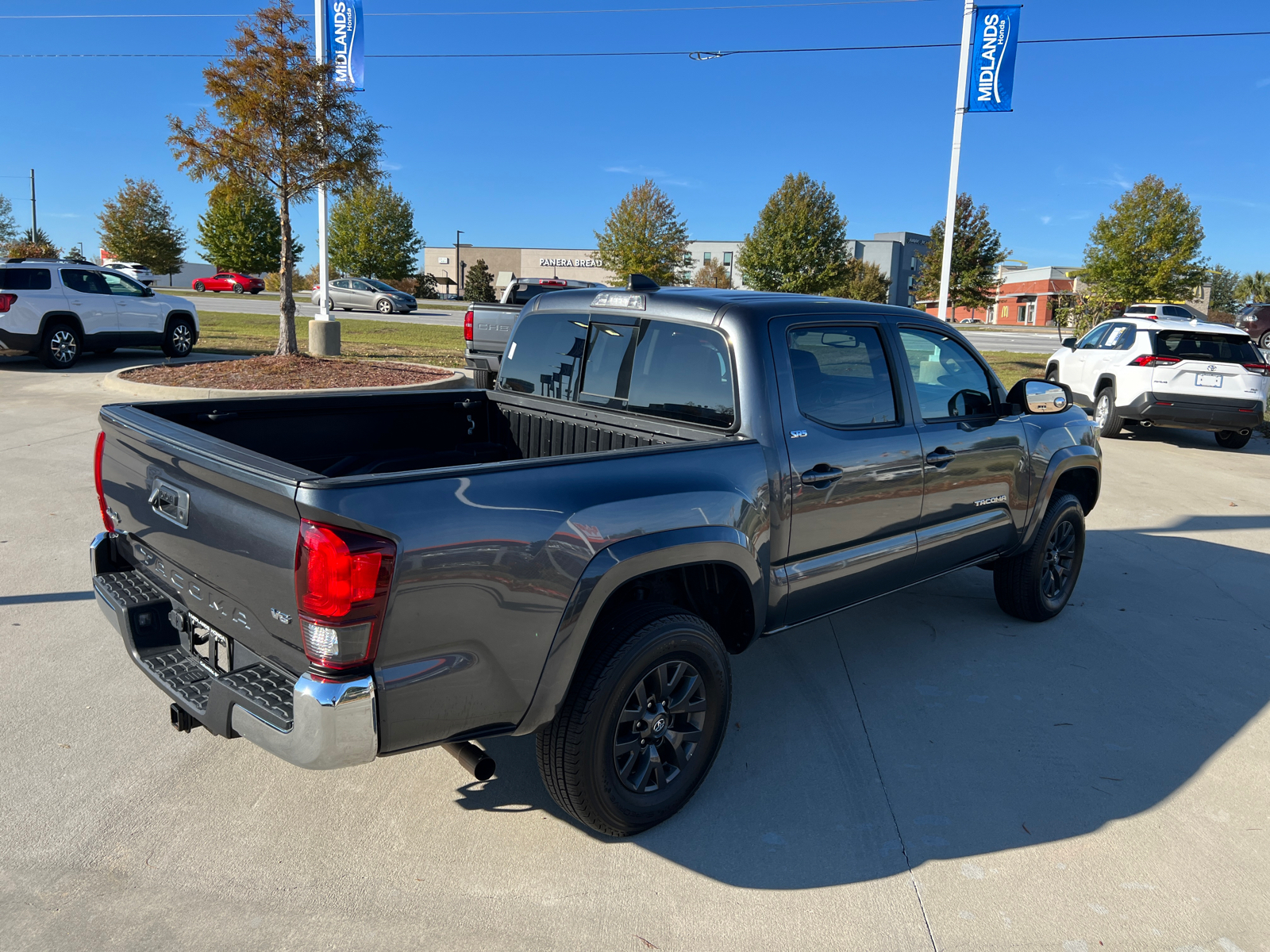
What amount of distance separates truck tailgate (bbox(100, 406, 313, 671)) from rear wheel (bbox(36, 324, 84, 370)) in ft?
46.2

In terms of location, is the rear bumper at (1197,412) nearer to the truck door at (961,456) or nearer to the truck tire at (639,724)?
the truck door at (961,456)

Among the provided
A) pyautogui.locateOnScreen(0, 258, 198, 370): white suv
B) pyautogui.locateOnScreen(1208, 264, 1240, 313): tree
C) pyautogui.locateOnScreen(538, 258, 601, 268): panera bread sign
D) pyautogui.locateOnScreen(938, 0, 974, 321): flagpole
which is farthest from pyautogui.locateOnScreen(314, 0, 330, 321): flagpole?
pyautogui.locateOnScreen(538, 258, 601, 268): panera bread sign

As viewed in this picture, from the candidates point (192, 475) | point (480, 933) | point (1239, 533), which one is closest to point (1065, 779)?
point (480, 933)

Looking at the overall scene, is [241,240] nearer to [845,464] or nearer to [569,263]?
[569,263]

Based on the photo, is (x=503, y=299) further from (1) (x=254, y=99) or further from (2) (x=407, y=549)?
(2) (x=407, y=549)

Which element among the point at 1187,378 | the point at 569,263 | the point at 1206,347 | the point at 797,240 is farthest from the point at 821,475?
the point at 569,263

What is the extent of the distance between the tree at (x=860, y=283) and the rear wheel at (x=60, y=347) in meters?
43.2

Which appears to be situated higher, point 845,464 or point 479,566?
point 845,464

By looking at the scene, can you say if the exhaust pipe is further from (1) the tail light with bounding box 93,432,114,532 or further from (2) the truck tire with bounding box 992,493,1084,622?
(2) the truck tire with bounding box 992,493,1084,622

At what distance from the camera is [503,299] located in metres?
16.6

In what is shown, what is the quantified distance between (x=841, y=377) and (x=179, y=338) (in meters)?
16.4

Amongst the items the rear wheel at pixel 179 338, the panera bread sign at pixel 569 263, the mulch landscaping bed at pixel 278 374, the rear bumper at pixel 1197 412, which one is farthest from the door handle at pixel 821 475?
the panera bread sign at pixel 569 263

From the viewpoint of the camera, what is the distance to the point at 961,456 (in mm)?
4340

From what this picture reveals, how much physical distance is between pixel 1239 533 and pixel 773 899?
684 cm
